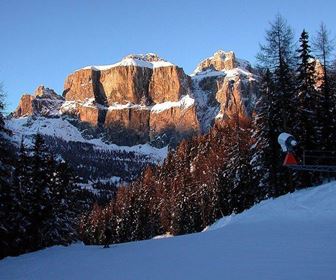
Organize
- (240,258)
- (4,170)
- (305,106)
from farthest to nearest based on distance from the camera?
(305,106)
(4,170)
(240,258)

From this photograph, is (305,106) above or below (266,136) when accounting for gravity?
above

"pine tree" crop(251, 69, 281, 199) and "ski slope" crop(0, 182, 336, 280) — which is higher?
"pine tree" crop(251, 69, 281, 199)

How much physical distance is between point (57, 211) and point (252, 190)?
18880 mm

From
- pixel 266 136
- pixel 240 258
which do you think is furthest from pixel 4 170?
pixel 266 136

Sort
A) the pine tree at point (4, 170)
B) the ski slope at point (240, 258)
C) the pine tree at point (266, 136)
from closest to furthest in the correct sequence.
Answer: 1. the ski slope at point (240, 258)
2. the pine tree at point (4, 170)
3. the pine tree at point (266, 136)

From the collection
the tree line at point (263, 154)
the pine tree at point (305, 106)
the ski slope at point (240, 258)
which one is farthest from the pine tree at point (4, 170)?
the pine tree at point (305, 106)

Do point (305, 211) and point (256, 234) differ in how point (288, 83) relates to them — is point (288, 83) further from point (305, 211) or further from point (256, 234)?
point (256, 234)

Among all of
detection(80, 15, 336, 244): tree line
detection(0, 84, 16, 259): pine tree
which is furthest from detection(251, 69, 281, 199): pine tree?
detection(0, 84, 16, 259): pine tree

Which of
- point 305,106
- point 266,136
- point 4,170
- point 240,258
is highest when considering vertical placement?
point 305,106

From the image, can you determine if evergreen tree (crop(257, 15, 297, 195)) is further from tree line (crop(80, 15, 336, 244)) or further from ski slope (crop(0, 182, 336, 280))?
ski slope (crop(0, 182, 336, 280))

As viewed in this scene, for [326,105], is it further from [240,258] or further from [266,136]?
[240,258]

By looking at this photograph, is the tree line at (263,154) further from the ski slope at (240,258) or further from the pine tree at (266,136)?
the ski slope at (240,258)

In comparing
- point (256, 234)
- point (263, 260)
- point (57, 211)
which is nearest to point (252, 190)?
point (57, 211)

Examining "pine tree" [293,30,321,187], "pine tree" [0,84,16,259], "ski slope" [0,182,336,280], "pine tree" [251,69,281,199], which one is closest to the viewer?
"ski slope" [0,182,336,280]
